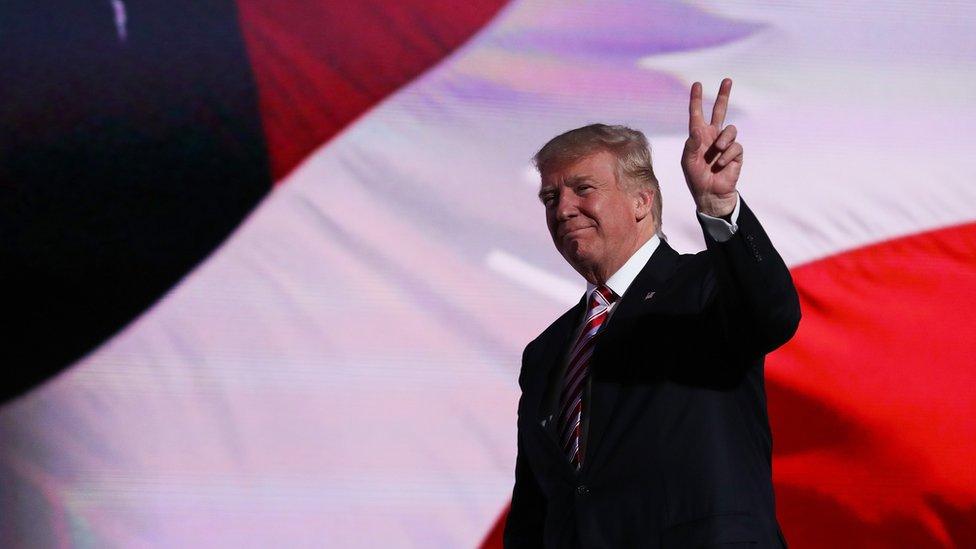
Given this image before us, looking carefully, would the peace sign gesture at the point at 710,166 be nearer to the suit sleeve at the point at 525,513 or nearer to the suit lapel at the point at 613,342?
the suit lapel at the point at 613,342

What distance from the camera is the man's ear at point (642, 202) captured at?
4.95 feet

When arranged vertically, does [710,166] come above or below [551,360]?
above

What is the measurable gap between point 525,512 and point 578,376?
27 cm

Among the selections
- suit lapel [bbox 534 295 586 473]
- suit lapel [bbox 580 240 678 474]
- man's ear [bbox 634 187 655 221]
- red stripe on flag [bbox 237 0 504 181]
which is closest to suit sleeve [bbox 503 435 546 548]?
suit lapel [bbox 534 295 586 473]

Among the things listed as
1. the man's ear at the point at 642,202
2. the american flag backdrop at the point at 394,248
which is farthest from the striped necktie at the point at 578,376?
the american flag backdrop at the point at 394,248

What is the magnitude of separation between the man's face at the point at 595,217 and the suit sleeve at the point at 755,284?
29 cm

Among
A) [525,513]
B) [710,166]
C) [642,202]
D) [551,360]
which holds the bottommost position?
[525,513]

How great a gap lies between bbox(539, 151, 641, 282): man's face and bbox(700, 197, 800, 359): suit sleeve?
29cm

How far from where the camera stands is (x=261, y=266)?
2318mm

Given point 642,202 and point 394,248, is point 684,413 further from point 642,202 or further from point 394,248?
point 394,248

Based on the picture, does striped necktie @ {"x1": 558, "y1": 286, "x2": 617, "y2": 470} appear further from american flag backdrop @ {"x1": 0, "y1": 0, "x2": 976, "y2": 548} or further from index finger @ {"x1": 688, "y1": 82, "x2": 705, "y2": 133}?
american flag backdrop @ {"x1": 0, "y1": 0, "x2": 976, "y2": 548}

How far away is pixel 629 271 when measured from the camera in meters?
1.48

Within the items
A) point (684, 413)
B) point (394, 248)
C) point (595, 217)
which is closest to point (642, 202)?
point (595, 217)

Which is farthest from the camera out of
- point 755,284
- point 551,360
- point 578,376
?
point 551,360
